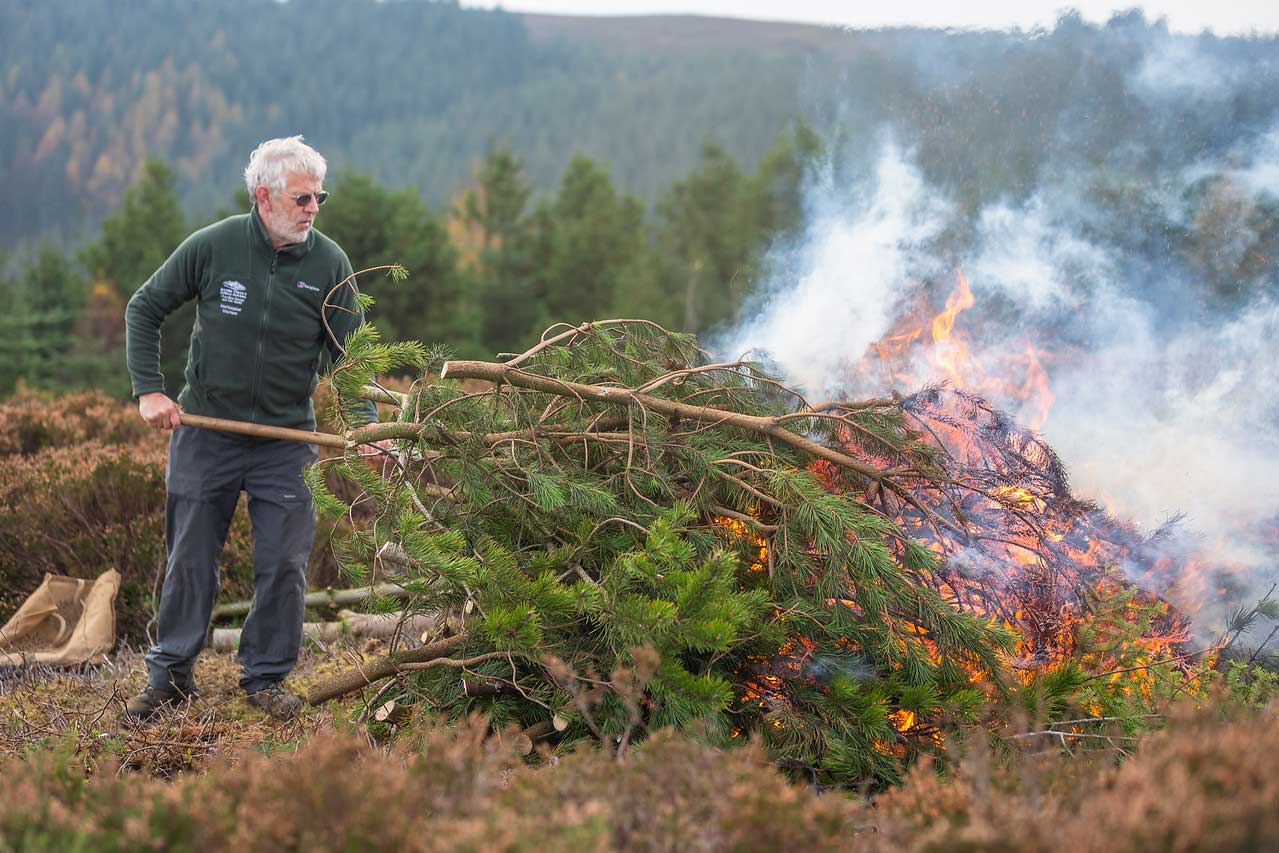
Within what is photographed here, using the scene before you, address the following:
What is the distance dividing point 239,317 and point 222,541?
98 cm

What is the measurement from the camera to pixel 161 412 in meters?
4.06

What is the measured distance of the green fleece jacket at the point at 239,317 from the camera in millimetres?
4230

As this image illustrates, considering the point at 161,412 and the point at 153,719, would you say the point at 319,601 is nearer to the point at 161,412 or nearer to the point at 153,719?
the point at 153,719

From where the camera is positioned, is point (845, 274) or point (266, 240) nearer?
point (266, 240)

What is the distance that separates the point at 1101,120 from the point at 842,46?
6.00 feet

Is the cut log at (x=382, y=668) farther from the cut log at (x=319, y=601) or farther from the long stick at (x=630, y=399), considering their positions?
the cut log at (x=319, y=601)

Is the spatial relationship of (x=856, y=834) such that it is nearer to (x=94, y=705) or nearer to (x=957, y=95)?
(x=94, y=705)

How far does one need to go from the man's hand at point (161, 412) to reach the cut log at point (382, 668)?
1220mm

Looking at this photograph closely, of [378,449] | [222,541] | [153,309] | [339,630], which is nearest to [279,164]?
[153,309]

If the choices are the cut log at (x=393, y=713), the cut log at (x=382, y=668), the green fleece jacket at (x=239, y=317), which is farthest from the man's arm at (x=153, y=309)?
the cut log at (x=393, y=713)

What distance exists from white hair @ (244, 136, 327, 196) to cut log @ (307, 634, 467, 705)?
75.2 inches

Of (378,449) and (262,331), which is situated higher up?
(262,331)

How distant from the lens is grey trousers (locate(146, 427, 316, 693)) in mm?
4262

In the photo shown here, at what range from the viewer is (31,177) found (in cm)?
7512
